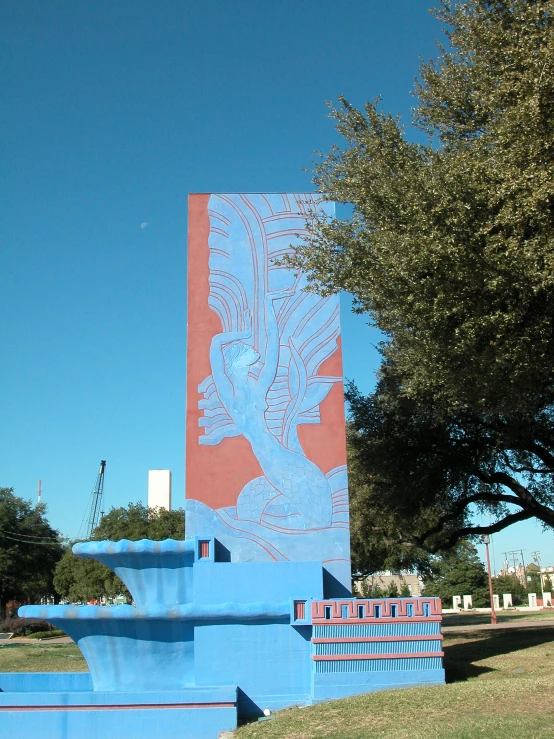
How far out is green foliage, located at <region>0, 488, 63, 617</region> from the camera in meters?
56.8

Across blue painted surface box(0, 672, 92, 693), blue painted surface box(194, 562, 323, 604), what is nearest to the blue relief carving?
blue painted surface box(194, 562, 323, 604)

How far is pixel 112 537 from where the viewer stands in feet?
170

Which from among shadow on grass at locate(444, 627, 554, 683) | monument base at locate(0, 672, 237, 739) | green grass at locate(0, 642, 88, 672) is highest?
shadow on grass at locate(444, 627, 554, 683)

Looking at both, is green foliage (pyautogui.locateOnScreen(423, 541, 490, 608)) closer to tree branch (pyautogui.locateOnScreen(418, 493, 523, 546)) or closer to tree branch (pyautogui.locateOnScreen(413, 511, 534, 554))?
tree branch (pyautogui.locateOnScreen(413, 511, 534, 554))

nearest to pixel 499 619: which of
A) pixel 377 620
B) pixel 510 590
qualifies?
pixel 377 620

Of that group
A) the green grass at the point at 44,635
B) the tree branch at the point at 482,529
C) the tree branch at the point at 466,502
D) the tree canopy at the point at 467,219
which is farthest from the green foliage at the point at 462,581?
the tree canopy at the point at 467,219

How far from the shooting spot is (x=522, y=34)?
12.1 metres

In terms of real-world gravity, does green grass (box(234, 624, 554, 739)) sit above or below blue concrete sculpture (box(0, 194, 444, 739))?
below

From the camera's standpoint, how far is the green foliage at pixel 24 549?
56750mm

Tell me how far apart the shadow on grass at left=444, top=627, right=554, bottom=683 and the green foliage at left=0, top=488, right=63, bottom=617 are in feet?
144

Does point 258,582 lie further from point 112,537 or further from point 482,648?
point 112,537

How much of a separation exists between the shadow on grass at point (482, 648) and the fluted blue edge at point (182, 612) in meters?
3.65

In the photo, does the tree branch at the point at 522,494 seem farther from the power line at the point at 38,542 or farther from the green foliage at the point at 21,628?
the power line at the point at 38,542

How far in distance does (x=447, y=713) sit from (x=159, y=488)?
65.5m
